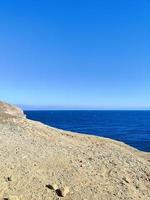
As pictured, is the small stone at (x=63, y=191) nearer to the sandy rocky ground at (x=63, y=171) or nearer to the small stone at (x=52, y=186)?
the sandy rocky ground at (x=63, y=171)

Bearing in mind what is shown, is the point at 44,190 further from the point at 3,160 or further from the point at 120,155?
the point at 120,155

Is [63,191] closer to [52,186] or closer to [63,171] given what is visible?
[52,186]

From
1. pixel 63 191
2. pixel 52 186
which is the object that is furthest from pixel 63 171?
pixel 63 191

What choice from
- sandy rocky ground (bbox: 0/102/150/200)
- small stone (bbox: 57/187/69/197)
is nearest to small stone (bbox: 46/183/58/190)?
sandy rocky ground (bbox: 0/102/150/200)

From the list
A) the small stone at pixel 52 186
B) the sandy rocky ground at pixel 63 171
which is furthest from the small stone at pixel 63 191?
the small stone at pixel 52 186

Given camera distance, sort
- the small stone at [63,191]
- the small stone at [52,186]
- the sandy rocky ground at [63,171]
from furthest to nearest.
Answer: the small stone at [52,186] → the sandy rocky ground at [63,171] → the small stone at [63,191]

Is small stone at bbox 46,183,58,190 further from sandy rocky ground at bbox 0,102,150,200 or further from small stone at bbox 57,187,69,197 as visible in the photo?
small stone at bbox 57,187,69,197

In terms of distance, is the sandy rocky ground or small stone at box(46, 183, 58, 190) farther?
small stone at box(46, 183, 58, 190)

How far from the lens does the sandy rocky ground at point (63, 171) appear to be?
1706 centimetres

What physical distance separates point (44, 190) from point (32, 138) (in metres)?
6.82

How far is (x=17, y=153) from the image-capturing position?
19891 mm

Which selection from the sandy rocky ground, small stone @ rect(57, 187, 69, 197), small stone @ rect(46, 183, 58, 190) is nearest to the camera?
small stone @ rect(57, 187, 69, 197)

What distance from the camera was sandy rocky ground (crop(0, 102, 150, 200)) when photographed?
17062 mm

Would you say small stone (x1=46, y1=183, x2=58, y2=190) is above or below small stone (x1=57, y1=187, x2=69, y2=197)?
above
